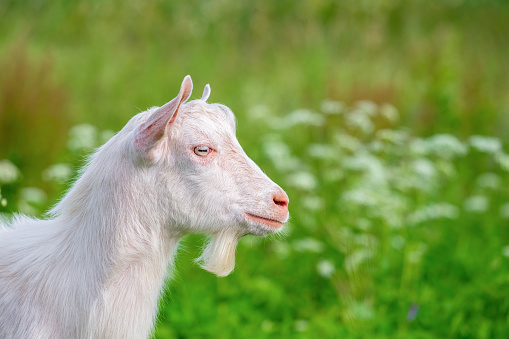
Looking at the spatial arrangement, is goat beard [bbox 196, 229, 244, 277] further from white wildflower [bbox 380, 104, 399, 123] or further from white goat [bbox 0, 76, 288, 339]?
white wildflower [bbox 380, 104, 399, 123]

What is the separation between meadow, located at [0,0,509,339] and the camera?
14.5 ft

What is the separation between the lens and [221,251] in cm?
243

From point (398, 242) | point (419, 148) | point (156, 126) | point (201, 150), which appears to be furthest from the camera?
point (398, 242)

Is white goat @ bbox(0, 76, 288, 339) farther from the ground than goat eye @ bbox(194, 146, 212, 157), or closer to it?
closer to it

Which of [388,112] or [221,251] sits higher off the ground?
[388,112]

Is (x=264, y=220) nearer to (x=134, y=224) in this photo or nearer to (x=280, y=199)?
(x=280, y=199)

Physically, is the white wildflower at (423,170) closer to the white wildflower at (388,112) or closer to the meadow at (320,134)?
the meadow at (320,134)

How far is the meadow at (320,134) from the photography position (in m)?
4.41

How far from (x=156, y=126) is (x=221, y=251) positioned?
1.71ft

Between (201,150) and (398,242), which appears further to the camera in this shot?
(398,242)

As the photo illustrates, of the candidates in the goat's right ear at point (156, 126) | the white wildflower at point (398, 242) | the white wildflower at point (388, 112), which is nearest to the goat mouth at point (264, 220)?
the goat's right ear at point (156, 126)

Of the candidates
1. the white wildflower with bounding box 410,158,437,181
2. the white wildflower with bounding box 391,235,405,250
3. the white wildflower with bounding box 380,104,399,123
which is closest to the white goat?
the white wildflower with bounding box 410,158,437,181

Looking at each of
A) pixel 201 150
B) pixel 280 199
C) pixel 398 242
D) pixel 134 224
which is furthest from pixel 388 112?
pixel 134 224

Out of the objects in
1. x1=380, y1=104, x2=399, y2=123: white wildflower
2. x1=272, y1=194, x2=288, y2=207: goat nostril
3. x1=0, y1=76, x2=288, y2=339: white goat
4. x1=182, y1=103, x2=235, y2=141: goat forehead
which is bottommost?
x1=0, y1=76, x2=288, y2=339: white goat
